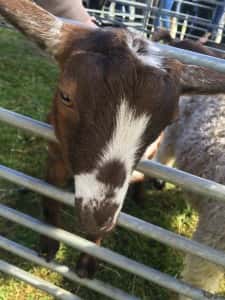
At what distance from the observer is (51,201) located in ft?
7.68

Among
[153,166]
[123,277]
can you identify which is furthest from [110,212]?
[123,277]

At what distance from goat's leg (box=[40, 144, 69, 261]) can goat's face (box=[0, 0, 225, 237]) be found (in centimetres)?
56

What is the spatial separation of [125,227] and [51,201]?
0.65 meters

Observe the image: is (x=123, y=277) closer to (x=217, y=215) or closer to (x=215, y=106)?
(x=217, y=215)

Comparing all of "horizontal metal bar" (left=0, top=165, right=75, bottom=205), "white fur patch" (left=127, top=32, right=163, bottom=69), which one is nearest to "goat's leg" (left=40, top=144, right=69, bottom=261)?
"horizontal metal bar" (left=0, top=165, right=75, bottom=205)

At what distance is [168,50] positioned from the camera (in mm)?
1534

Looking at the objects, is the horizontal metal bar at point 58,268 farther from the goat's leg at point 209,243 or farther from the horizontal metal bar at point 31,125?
the horizontal metal bar at point 31,125

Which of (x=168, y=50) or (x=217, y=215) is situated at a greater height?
(x=168, y=50)

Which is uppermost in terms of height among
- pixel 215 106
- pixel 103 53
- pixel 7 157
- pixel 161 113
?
pixel 103 53

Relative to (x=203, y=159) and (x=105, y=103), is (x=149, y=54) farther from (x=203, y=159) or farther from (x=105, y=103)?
(x=203, y=159)

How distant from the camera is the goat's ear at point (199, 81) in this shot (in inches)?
66.7

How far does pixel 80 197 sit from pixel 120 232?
4.94 ft

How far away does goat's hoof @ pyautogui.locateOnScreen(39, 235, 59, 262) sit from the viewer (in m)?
2.20

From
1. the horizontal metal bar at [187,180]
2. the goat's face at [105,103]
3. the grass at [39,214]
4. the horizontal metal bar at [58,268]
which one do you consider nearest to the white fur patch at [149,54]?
the goat's face at [105,103]
